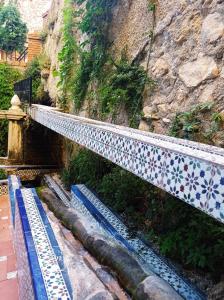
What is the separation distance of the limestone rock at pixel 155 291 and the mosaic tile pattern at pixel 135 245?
0.35 metres

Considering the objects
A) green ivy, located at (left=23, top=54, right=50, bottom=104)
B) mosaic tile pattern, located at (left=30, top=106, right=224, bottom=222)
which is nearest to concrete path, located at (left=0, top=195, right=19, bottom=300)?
mosaic tile pattern, located at (left=30, top=106, right=224, bottom=222)

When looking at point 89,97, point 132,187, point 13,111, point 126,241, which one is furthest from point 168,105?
point 13,111

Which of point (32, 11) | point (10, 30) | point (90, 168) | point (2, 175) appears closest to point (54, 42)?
point (2, 175)

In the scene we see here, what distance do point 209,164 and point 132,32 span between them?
3.75 meters

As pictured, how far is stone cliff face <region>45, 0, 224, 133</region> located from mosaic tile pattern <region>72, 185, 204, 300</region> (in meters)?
→ 1.22

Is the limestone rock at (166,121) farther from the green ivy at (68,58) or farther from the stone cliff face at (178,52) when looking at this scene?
the green ivy at (68,58)

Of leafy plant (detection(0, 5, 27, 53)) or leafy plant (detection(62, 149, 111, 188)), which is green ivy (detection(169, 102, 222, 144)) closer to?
leafy plant (detection(62, 149, 111, 188))

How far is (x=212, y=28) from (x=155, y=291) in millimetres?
2583

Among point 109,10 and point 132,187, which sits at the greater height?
point 109,10

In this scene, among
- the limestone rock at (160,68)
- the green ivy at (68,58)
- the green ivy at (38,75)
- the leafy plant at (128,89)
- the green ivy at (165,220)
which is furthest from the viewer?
the green ivy at (38,75)

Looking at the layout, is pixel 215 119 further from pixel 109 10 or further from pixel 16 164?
pixel 16 164

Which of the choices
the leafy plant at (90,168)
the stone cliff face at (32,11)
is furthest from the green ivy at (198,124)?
the stone cliff face at (32,11)

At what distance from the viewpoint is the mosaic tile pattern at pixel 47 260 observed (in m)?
1.73

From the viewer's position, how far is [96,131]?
2.94 m
